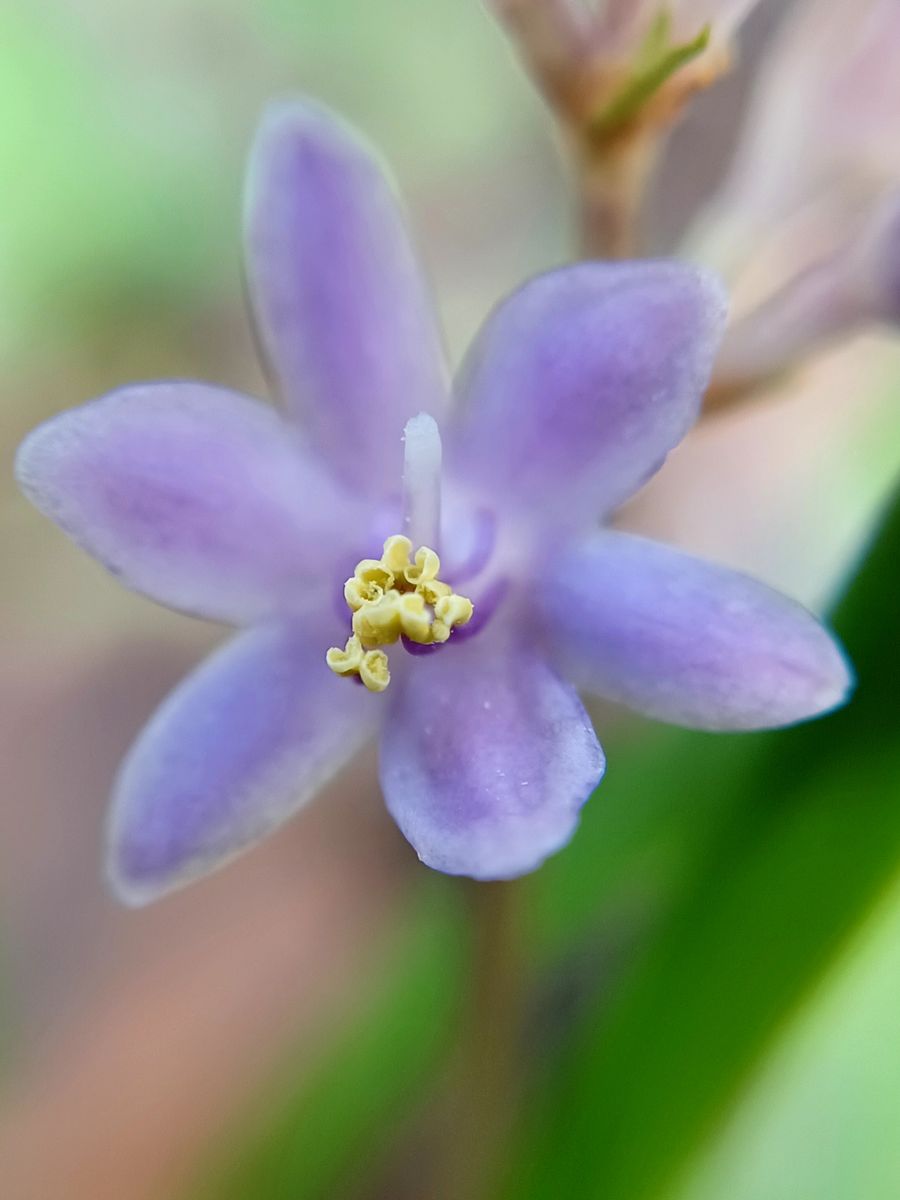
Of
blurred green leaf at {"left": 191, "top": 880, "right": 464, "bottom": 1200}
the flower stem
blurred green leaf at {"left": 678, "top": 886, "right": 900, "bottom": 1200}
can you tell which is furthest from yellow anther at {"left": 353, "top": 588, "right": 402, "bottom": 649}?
blurred green leaf at {"left": 191, "top": 880, "right": 464, "bottom": 1200}

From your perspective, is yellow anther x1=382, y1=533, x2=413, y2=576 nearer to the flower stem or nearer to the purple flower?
the purple flower

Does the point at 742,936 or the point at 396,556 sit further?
the point at 742,936

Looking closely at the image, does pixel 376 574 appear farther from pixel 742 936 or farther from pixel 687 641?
pixel 742 936

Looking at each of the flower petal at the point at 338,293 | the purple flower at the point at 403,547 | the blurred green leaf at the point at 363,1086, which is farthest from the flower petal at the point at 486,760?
the blurred green leaf at the point at 363,1086

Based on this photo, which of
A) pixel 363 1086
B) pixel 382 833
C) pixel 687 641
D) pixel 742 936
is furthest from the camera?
pixel 382 833

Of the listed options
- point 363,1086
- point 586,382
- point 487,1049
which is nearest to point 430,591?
point 586,382

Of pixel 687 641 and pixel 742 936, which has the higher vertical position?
pixel 687 641

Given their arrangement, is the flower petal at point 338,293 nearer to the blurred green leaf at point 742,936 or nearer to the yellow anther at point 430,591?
the yellow anther at point 430,591
